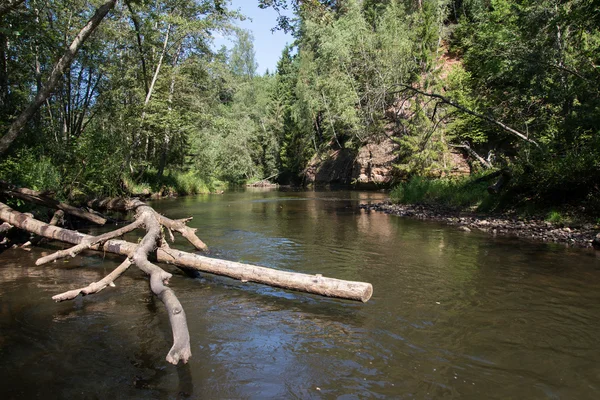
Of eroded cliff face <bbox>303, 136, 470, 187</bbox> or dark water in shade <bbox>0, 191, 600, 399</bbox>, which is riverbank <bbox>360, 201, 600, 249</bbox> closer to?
dark water in shade <bbox>0, 191, 600, 399</bbox>

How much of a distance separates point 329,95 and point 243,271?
38.4m

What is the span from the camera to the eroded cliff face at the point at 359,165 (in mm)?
34875

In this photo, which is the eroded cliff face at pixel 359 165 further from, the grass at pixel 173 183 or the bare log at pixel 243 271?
the bare log at pixel 243 271

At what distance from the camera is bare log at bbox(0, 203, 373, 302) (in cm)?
482

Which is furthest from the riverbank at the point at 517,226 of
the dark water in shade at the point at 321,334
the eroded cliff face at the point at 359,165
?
the eroded cliff face at the point at 359,165

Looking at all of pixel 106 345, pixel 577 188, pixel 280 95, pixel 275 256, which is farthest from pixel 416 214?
pixel 280 95

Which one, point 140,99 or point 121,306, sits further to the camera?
point 140,99

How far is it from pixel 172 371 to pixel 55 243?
27.7 feet

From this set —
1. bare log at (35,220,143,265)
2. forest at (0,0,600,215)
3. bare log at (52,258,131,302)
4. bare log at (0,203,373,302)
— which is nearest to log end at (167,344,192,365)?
bare log at (52,258,131,302)

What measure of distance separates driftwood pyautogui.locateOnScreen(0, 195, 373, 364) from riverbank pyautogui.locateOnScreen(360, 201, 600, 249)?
28.4 feet

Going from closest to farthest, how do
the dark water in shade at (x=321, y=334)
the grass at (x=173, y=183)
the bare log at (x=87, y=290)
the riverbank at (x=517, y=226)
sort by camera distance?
1. the dark water in shade at (x=321, y=334)
2. the bare log at (x=87, y=290)
3. the riverbank at (x=517, y=226)
4. the grass at (x=173, y=183)

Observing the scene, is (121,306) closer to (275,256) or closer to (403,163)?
(275,256)

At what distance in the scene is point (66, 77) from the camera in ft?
61.0

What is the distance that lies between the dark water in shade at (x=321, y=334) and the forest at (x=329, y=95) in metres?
5.98
